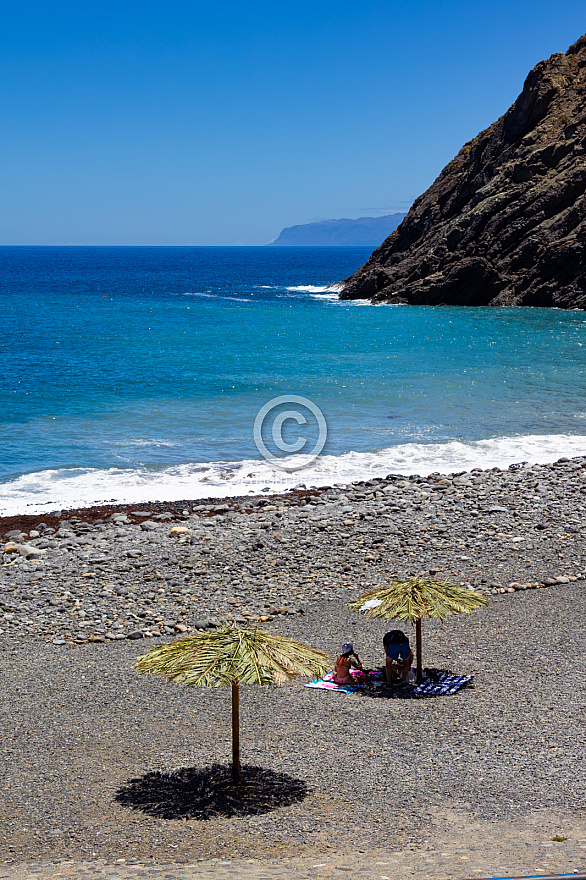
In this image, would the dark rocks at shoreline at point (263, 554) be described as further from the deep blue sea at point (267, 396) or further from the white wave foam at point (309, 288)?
the white wave foam at point (309, 288)

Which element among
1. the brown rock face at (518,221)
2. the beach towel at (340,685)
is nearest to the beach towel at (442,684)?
the beach towel at (340,685)

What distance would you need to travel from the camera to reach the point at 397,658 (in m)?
11.6

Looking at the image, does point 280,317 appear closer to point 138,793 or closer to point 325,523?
point 325,523

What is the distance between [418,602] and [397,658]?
3.34ft

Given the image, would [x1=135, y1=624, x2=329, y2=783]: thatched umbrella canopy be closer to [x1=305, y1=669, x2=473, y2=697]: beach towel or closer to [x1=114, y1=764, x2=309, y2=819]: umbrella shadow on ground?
[x1=114, y1=764, x2=309, y2=819]: umbrella shadow on ground

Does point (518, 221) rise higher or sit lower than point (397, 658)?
higher

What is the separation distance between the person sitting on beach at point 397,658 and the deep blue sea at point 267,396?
12325 millimetres

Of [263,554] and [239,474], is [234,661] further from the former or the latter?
[239,474]

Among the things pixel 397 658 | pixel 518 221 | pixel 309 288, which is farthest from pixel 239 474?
pixel 309 288

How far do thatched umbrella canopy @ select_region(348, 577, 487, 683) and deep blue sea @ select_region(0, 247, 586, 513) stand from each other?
40.5ft

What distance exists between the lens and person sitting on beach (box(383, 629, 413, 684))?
11.5 meters

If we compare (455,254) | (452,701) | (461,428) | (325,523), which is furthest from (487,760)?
(455,254)

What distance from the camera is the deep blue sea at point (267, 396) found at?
25797mm

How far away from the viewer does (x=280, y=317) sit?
72875 millimetres
